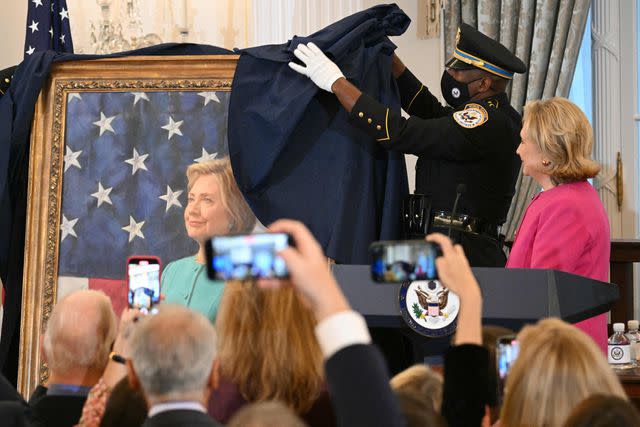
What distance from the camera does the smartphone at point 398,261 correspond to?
206 cm

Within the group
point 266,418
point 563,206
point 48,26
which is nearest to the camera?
point 266,418

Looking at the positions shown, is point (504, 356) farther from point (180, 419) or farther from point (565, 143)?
point (565, 143)

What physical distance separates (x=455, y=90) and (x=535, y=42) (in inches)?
85.2

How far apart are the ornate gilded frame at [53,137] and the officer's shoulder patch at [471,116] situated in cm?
92

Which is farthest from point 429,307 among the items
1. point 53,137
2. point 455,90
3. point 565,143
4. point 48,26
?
point 48,26

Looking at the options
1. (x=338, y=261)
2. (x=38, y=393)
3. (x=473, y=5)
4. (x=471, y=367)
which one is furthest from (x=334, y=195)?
(x=473, y=5)

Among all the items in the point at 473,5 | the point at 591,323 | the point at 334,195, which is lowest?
the point at 591,323

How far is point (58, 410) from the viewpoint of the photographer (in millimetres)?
2646

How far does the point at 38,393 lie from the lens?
2.89 meters

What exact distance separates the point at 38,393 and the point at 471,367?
1.26m

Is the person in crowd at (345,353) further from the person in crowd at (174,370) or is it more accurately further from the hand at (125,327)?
the hand at (125,327)

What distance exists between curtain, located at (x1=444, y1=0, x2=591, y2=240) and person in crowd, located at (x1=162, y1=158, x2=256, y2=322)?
8.43 feet

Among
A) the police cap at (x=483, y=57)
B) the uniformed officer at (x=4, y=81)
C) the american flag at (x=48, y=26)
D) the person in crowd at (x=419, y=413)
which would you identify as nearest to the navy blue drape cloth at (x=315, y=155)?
the police cap at (x=483, y=57)

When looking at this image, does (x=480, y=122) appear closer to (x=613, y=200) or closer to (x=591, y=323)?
(x=591, y=323)
